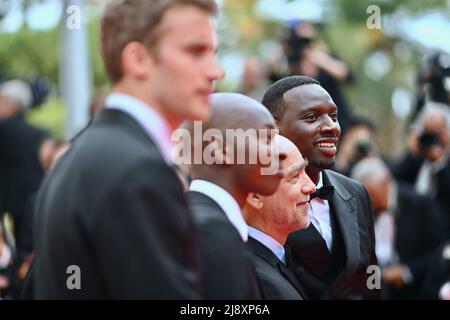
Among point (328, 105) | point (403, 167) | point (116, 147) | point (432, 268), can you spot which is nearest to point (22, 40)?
point (403, 167)

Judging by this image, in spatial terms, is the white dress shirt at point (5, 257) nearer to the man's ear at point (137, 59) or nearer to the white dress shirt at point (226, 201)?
the white dress shirt at point (226, 201)

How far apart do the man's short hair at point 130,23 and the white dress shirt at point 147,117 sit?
0.07 m

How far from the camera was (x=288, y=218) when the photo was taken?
3896 mm

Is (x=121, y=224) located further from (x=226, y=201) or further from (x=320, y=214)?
(x=320, y=214)

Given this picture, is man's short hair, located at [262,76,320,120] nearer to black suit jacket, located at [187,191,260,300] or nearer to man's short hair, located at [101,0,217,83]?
black suit jacket, located at [187,191,260,300]

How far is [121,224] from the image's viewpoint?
2.60 metres

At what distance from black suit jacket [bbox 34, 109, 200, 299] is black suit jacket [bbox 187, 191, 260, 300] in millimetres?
177

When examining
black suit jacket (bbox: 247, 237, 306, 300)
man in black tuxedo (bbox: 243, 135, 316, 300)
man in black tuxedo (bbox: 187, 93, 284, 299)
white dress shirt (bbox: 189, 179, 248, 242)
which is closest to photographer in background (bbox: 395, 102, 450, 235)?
man in black tuxedo (bbox: 243, 135, 316, 300)

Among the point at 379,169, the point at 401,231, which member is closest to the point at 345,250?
the point at 379,169

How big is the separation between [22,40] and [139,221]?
2153cm

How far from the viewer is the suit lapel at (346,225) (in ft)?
14.2

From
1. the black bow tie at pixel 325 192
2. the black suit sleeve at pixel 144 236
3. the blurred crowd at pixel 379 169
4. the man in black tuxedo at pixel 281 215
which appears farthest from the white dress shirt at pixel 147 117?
the blurred crowd at pixel 379 169

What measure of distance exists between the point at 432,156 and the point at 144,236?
7174mm

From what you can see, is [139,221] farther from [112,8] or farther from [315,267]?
[315,267]
